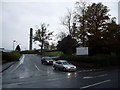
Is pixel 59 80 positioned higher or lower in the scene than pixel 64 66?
lower

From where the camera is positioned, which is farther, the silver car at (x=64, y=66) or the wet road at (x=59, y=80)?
the silver car at (x=64, y=66)

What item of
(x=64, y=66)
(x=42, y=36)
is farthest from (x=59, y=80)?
(x=42, y=36)

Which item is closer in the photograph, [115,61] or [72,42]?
[115,61]

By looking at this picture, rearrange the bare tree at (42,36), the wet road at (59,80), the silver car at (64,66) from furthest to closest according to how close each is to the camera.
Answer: the bare tree at (42,36) < the silver car at (64,66) < the wet road at (59,80)

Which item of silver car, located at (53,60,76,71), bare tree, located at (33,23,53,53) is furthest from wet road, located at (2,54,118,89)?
bare tree, located at (33,23,53,53)

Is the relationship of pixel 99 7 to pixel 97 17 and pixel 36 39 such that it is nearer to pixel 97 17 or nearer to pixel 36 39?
pixel 97 17

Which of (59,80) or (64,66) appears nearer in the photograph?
(59,80)

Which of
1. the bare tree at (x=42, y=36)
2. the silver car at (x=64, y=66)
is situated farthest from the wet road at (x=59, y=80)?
the bare tree at (x=42, y=36)

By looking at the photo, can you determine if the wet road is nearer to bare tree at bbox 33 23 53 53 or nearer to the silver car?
the silver car

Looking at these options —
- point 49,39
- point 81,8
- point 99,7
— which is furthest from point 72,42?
point 49,39

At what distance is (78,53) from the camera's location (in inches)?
1978

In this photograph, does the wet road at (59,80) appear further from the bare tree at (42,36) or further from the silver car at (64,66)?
the bare tree at (42,36)

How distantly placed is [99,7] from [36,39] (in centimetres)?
5069

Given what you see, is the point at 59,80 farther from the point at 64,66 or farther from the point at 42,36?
the point at 42,36
